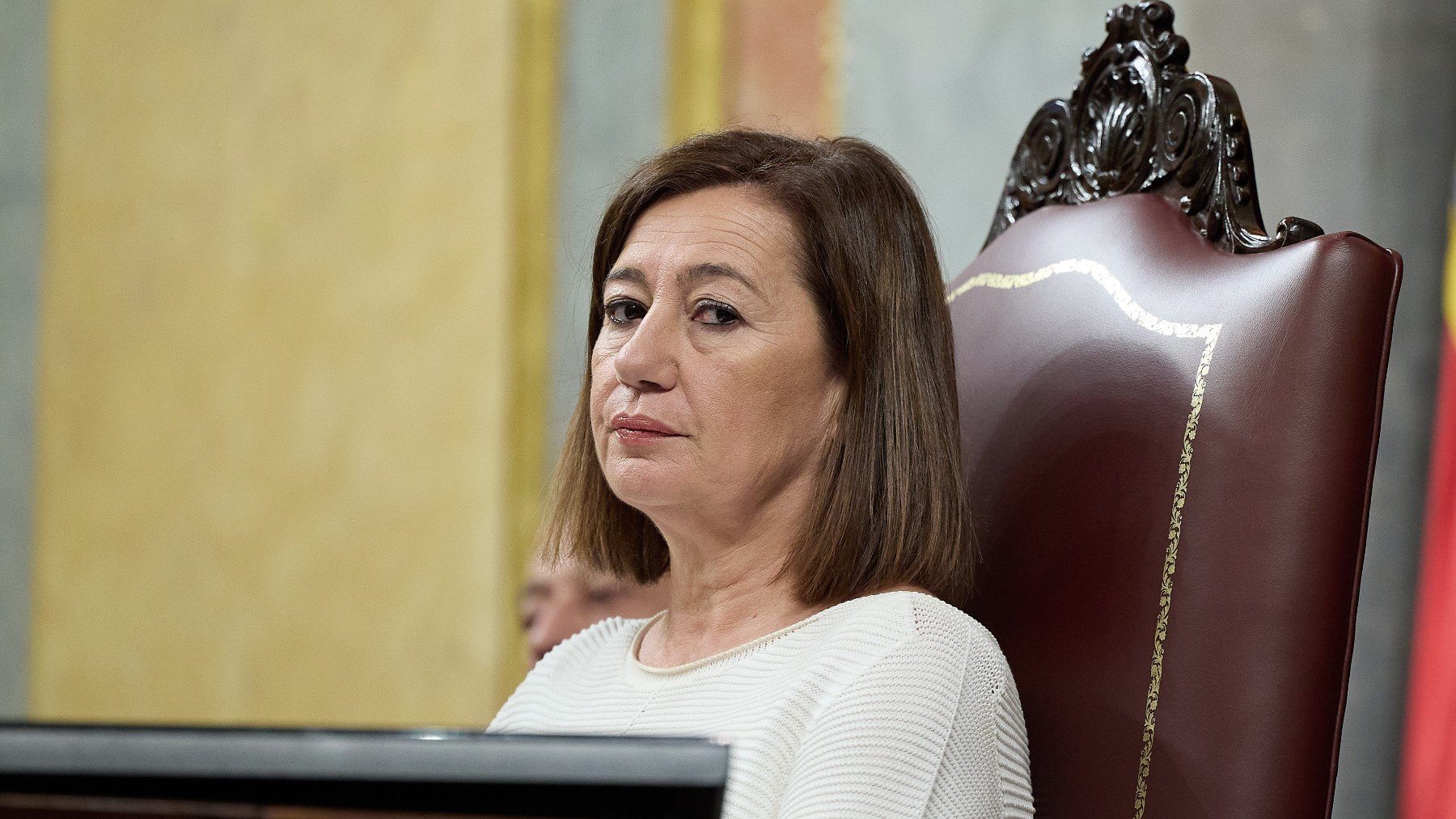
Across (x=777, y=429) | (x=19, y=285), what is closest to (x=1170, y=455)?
(x=777, y=429)

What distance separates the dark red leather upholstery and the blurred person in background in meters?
1.30

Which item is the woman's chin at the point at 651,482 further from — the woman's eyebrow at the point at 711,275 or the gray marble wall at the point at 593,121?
the gray marble wall at the point at 593,121

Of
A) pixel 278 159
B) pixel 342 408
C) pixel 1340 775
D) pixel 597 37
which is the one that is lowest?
pixel 1340 775

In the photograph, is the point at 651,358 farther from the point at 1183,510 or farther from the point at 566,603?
the point at 566,603


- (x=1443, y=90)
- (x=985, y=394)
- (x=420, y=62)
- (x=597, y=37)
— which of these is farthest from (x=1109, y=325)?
(x=420, y=62)

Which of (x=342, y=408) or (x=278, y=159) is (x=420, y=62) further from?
(x=342, y=408)

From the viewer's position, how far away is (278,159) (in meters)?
4.20

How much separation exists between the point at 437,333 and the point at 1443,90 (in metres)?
2.39

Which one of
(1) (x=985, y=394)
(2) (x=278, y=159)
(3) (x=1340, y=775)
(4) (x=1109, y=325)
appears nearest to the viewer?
(4) (x=1109, y=325)

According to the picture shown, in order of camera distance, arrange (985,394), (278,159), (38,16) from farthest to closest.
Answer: (38,16) → (278,159) → (985,394)

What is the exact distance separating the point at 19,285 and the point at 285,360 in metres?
0.90

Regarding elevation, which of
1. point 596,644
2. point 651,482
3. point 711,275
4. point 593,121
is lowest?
point 596,644

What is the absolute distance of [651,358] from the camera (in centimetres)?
160

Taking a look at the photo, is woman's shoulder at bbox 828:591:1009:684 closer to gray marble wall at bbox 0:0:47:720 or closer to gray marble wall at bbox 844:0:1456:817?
gray marble wall at bbox 844:0:1456:817
